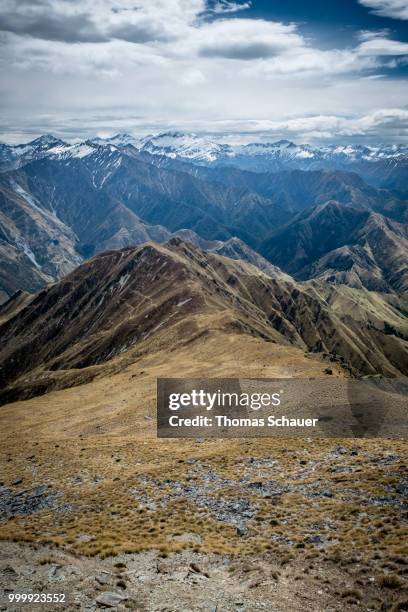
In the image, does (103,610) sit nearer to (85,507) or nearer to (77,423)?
(85,507)

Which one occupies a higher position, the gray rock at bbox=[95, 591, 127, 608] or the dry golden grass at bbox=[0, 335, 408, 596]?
the gray rock at bbox=[95, 591, 127, 608]

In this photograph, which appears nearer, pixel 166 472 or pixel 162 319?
pixel 166 472

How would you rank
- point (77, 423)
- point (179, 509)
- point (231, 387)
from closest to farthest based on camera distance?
1. point (179, 509)
2. point (231, 387)
3. point (77, 423)

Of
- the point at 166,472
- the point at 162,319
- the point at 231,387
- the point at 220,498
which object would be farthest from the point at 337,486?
the point at 162,319

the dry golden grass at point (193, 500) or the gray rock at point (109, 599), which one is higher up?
the gray rock at point (109, 599)

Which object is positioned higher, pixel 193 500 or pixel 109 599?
pixel 109 599

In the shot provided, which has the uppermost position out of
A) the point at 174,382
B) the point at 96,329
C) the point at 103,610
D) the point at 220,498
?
the point at 103,610

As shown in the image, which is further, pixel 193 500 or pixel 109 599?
pixel 193 500

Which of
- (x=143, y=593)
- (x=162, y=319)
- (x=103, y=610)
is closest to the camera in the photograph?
(x=103, y=610)

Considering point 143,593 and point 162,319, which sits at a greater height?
point 143,593

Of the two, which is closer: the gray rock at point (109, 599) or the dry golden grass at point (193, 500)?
the gray rock at point (109, 599)

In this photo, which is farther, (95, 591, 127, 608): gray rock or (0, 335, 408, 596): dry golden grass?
(0, 335, 408, 596): dry golden grass
